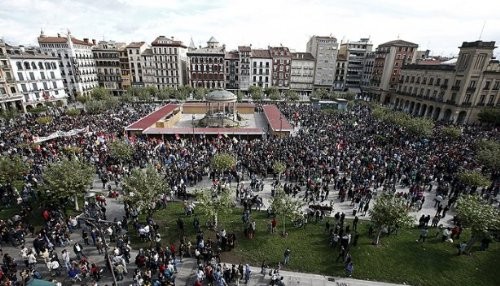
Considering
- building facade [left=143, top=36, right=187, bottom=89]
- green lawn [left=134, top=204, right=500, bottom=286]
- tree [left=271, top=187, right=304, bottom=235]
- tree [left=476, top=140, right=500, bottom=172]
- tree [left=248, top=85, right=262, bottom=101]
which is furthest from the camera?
building facade [left=143, top=36, right=187, bottom=89]

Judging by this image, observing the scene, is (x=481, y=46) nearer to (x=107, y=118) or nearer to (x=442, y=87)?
(x=442, y=87)

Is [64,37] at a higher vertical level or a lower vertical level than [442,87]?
higher

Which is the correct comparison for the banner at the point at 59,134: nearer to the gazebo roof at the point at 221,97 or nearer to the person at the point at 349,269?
the gazebo roof at the point at 221,97

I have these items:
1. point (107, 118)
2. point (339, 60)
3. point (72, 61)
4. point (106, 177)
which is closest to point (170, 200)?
point (106, 177)

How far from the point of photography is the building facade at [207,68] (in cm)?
9019

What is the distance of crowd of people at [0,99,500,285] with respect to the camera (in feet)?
57.6

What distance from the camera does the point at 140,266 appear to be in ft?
57.8

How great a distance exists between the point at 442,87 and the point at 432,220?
51.6 metres

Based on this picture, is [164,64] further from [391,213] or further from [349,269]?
[349,269]

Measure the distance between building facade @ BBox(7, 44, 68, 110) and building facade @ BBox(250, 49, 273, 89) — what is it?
58583 mm

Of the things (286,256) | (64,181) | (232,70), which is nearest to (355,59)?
(232,70)

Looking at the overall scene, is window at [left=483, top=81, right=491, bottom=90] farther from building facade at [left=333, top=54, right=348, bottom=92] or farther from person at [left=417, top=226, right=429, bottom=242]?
person at [left=417, top=226, right=429, bottom=242]

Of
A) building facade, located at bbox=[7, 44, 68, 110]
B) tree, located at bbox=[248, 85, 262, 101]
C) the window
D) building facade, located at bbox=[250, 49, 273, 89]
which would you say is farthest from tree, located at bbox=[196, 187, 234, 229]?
building facade, located at bbox=[250, 49, 273, 89]

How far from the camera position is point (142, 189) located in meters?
20.8
